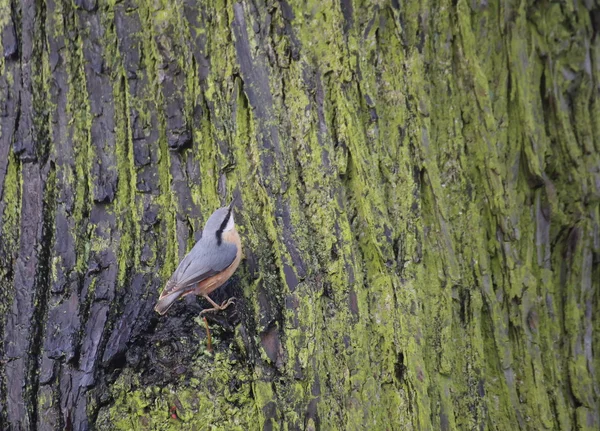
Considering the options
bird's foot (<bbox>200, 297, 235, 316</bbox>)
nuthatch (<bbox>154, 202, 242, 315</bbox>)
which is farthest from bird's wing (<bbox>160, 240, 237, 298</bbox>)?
bird's foot (<bbox>200, 297, 235, 316</bbox>)

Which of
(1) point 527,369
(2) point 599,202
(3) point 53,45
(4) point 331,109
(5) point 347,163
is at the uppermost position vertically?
(3) point 53,45

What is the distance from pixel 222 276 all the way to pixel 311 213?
1.50ft

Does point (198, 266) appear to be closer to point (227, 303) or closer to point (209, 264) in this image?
point (209, 264)

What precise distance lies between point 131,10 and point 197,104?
47 cm

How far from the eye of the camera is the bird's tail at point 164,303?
6.50 ft

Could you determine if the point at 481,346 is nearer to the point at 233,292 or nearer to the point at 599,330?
the point at 599,330

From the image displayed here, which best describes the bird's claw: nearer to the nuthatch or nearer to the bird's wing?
the nuthatch

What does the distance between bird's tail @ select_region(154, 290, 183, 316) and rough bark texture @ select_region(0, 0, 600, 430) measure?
0.14ft

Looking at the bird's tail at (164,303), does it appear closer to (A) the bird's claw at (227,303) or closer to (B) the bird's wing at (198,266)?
(B) the bird's wing at (198,266)

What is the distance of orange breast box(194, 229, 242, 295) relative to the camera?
2.05 meters

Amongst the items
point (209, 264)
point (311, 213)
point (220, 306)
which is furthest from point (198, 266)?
point (311, 213)

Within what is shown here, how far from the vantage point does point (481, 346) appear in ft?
5.92

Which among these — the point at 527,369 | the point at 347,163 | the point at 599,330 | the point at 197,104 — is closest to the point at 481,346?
the point at 527,369

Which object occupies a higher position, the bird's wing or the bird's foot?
the bird's wing
